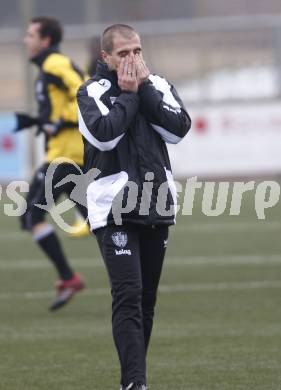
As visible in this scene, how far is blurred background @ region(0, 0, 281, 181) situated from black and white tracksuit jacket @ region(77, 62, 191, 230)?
15.7m

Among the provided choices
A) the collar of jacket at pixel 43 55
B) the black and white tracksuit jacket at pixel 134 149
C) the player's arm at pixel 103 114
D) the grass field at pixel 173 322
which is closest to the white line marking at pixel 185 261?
the grass field at pixel 173 322

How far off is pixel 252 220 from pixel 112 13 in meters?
10.4

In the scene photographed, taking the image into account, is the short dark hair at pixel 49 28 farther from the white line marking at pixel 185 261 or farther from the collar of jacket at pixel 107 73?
the collar of jacket at pixel 107 73

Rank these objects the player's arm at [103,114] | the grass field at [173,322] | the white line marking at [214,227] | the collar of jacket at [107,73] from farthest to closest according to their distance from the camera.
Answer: the white line marking at [214,227], the grass field at [173,322], the collar of jacket at [107,73], the player's arm at [103,114]

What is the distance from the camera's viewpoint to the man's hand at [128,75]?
6434 millimetres

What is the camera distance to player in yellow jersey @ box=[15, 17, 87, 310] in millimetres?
10570

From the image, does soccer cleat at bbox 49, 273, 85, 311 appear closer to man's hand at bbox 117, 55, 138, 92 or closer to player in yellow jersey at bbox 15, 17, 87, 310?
player in yellow jersey at bbox 15, 17, 87, 310

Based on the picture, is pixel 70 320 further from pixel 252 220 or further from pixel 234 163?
pixel 234 163

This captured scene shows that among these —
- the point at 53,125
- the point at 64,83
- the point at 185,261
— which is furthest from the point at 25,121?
the point at 185,261

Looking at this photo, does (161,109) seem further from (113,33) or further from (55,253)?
(55,253)

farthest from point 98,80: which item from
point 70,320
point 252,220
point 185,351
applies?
point 252,220

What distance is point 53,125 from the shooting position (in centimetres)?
1080

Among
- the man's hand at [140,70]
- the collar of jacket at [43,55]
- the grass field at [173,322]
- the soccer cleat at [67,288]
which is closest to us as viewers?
the man's hand at [140,70]

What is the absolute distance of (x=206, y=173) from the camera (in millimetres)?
22781
